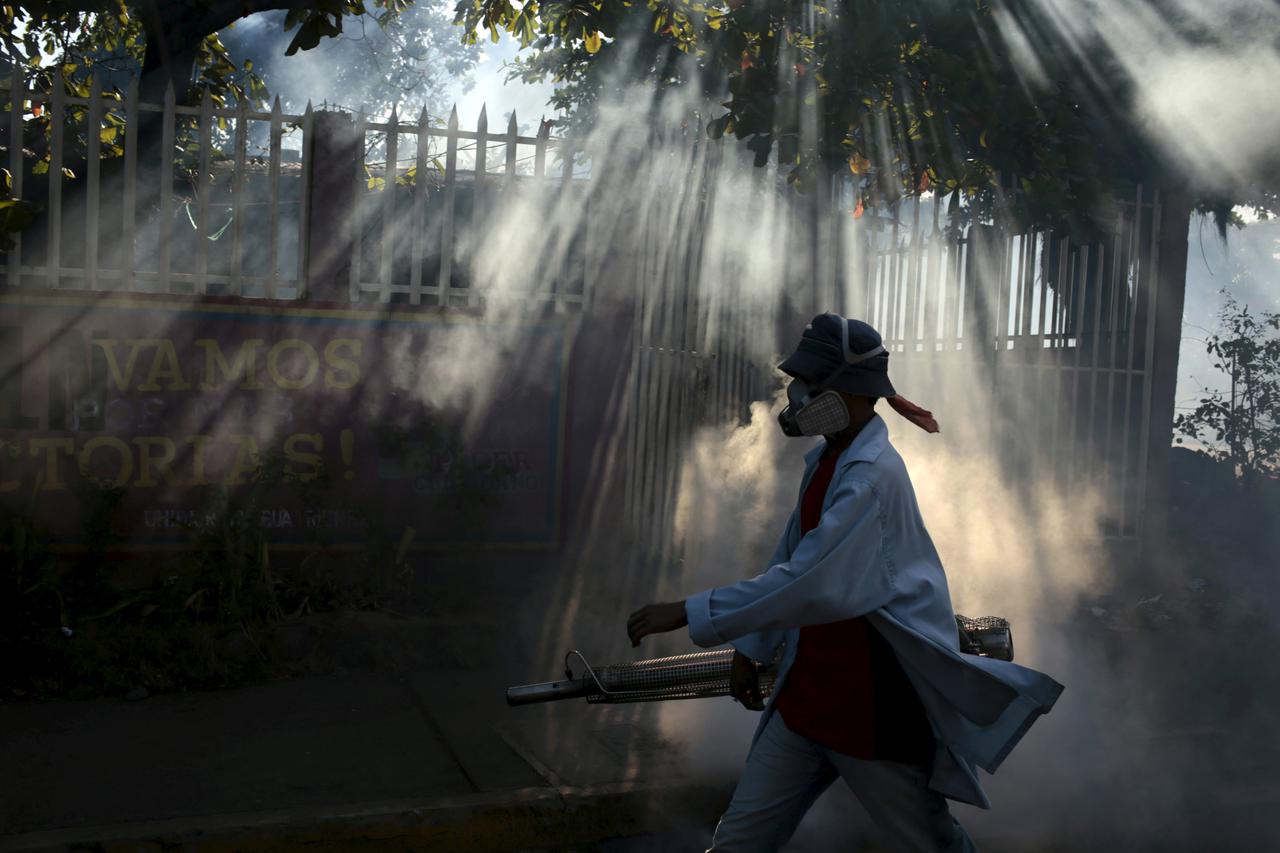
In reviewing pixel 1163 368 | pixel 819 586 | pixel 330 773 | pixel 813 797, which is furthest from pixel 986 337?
pixel 819 586

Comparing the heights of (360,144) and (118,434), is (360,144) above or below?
above

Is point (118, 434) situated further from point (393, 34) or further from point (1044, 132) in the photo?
point (393, 34)

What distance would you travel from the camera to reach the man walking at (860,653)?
2.83m

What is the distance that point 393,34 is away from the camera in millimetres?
40062

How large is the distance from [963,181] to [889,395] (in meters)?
5.83

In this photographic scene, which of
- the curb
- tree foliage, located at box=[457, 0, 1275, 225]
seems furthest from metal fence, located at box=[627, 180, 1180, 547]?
the curb

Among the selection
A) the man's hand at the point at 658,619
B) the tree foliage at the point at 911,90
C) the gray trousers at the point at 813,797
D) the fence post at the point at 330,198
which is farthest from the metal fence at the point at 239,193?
the gray trousers at the point at 813,797

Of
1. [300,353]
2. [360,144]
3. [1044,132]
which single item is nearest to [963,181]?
[1044,132]

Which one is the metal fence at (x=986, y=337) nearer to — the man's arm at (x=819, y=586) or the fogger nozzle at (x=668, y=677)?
the fogger nozzle at (x=668, y=677)

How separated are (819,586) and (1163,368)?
764 centimetres

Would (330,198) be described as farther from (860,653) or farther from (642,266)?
(860,653)

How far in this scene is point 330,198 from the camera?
6895 mm

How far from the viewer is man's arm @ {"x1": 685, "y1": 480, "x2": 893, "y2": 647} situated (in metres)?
2.81

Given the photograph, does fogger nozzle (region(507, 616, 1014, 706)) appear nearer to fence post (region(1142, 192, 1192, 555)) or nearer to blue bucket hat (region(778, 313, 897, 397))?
blue bucket hat (region(778, 313, 897, 397))
